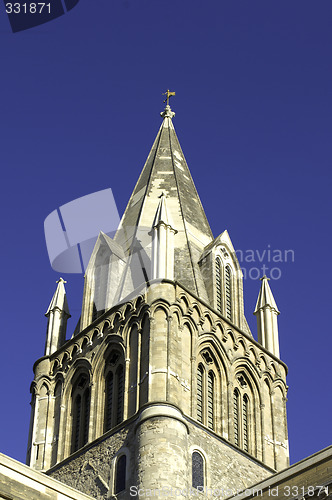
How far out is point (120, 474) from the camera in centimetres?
3538

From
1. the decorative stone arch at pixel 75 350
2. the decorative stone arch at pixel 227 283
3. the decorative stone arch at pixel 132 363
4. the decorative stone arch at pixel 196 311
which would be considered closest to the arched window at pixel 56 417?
the decorative stone arch at pixel 75 350

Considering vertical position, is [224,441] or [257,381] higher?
[257,381]

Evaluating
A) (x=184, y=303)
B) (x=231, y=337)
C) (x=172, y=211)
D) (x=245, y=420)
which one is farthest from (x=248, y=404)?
(x=172, y=211)

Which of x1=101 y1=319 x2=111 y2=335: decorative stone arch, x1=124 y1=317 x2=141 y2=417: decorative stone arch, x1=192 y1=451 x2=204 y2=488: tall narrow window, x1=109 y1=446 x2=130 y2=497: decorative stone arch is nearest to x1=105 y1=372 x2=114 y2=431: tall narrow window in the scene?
x1=124 y1=317 x2=141 y2=417: decorative stone arch

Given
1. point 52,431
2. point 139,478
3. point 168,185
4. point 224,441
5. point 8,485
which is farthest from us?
point 168,185

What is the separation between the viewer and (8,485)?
83.1ft

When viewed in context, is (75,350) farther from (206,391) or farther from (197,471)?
(197,471)

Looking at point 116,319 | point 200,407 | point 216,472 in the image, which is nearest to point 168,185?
point 116,319

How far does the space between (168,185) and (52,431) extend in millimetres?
13810

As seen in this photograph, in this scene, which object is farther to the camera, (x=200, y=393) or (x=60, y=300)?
(x=60, y=300)

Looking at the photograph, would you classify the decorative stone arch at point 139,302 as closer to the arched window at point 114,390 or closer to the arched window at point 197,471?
the arched window at point 114,390

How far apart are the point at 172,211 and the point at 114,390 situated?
35.3ft

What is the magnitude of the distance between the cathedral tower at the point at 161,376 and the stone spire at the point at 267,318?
60 mm

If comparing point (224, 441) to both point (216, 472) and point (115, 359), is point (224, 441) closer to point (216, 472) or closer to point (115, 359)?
point (216, 472)
